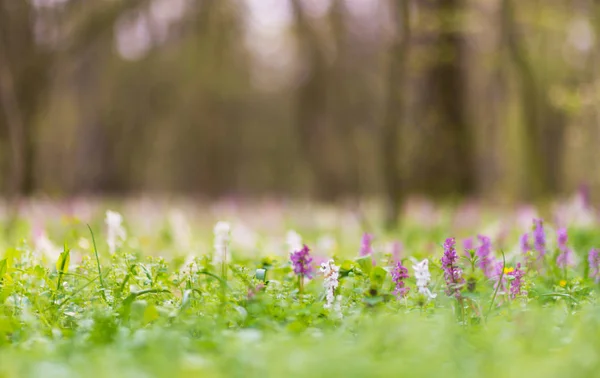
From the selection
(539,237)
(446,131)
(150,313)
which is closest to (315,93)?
(446,131)

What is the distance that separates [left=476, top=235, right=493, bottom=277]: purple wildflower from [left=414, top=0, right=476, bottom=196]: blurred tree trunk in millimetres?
9461

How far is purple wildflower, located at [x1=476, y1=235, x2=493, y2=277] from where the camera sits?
13.1 feet

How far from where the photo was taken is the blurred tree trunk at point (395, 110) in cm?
891

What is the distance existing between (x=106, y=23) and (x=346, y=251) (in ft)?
16.2

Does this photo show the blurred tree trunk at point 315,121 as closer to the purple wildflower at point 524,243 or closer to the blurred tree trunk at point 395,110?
the blurred tree trunk at point 395,110

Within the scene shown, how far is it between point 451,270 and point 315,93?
12.9m

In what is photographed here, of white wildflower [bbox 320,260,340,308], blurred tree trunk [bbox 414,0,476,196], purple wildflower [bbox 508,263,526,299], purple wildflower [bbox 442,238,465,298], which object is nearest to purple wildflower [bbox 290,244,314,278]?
white wildflower [bbox 320,260,340,308]

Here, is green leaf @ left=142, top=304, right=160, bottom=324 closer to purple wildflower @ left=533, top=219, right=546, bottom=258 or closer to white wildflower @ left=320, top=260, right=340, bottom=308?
white wildflower @ left=320, top=260, right=340, bottom=308

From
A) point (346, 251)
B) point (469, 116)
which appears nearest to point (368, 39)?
point (469, 116)

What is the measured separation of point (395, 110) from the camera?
9117mm

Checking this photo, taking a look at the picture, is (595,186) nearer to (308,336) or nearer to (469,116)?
(469,116)

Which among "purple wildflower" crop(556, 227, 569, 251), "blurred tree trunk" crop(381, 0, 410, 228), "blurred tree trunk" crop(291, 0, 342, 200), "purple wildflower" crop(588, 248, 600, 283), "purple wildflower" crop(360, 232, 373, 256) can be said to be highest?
"blurred tree trunk" crop(291, 0, 342, 200)

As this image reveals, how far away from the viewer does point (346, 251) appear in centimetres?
721

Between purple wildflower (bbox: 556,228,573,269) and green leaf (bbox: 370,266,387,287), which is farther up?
purple wildflower (bbox: 556,228,573,269)
